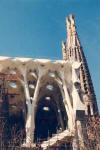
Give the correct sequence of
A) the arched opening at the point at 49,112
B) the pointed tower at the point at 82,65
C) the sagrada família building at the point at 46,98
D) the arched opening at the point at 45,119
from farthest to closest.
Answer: the pointed tower at the point at 82,65 < the arched opening at the point at 45,119 < the arched opening at the point at 49,112 < the sagrada família building at the point at 46,98

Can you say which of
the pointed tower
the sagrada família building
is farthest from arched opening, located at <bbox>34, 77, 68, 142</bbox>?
the pointed tower

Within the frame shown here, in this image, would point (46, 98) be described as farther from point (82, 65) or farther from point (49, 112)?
point (82, 65)

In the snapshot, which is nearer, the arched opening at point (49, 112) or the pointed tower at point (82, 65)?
the arched opening at point (49, 112)

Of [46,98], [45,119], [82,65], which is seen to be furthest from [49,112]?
[82,65]

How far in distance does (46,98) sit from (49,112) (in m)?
4.67

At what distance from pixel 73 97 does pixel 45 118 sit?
591 inches

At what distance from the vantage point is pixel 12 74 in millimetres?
40188

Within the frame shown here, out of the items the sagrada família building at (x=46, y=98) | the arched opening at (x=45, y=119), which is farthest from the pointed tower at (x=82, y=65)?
the sagrada família building at (x=46, y=98)

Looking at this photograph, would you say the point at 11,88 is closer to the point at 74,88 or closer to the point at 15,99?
the point at 15,99

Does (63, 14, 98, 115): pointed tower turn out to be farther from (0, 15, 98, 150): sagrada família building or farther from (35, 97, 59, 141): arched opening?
(0, 15, 98, 150): sagrada família building

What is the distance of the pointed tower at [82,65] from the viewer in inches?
2584

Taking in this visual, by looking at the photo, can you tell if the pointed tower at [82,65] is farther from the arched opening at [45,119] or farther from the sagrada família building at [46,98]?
the sagrada família building at [46,98]

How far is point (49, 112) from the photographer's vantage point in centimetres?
5356

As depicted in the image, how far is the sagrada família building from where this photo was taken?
1475 inches
